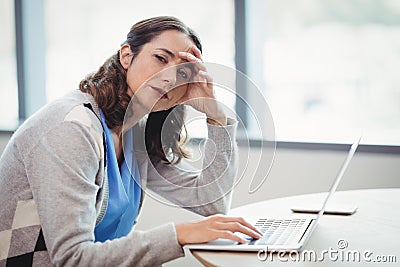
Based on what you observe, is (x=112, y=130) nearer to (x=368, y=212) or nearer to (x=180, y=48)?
(x=180, y=48)

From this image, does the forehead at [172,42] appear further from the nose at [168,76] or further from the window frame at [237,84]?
the window frame at [237,84]

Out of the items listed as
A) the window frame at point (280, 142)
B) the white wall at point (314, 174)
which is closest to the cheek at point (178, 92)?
the white wall at point (314, 174)

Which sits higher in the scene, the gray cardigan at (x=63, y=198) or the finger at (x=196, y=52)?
the finger at (x=196, y=52)

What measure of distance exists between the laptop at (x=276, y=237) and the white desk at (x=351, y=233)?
0.05 feet

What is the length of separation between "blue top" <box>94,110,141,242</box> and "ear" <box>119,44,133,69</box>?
0.13 meters

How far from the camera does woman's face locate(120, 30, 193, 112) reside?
148 cm

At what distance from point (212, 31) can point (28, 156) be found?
1.71 meters

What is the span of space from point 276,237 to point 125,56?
56cm

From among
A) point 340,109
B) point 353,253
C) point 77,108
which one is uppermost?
point 340,109

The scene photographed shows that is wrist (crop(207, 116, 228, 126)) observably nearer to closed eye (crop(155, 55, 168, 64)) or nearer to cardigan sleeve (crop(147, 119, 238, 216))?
cardigan sleeve (crop(147, 119, 238, 216))

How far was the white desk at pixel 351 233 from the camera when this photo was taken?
1227mm

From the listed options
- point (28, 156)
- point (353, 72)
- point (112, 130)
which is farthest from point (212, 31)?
point (28, 156)

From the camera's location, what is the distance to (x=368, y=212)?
62.8 inches

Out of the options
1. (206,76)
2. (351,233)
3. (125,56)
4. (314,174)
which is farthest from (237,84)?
(314,174)
